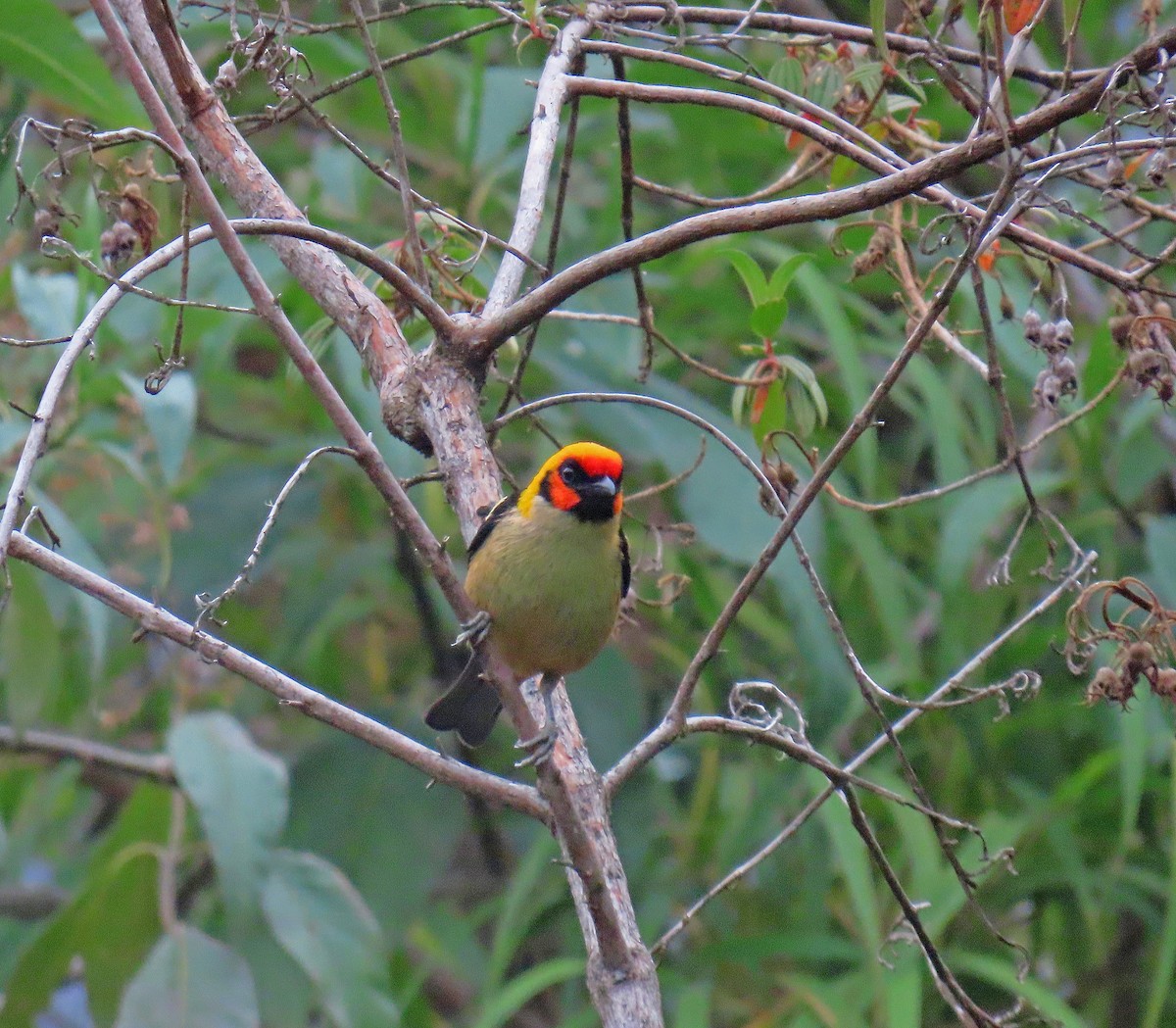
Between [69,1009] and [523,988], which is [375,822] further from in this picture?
[69,1009]

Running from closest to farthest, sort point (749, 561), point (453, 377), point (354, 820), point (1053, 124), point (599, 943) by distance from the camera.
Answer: point (1053, 124)
point (599, 943)
point (453, 377)
point (749, 561)
point (354, 820)

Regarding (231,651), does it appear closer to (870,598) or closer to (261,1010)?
(261,1010)

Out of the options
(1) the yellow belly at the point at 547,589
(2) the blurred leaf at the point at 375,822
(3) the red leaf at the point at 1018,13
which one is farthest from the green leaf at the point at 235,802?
(3) the red leaf at the point at 1018,13

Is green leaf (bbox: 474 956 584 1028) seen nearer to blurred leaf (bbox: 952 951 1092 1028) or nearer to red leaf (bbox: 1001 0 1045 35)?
blurred leaf (bbox: 952 951 1092 1028)

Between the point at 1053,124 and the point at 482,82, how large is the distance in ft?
9.66

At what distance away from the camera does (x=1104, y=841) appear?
445 centimetres

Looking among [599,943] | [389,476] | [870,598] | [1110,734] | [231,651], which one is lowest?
[599,943]

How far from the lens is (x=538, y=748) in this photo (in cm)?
210

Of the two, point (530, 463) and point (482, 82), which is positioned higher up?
point (482, 82)

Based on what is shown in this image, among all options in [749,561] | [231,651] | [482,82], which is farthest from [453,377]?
[482,82]

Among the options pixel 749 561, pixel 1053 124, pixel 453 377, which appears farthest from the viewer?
pixel 749 561

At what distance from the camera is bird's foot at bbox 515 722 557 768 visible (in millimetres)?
2018

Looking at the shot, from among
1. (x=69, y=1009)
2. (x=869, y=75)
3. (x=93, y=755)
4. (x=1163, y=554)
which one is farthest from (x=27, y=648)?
(x=69, y=1009)

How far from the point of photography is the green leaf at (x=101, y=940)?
12.8 feet
